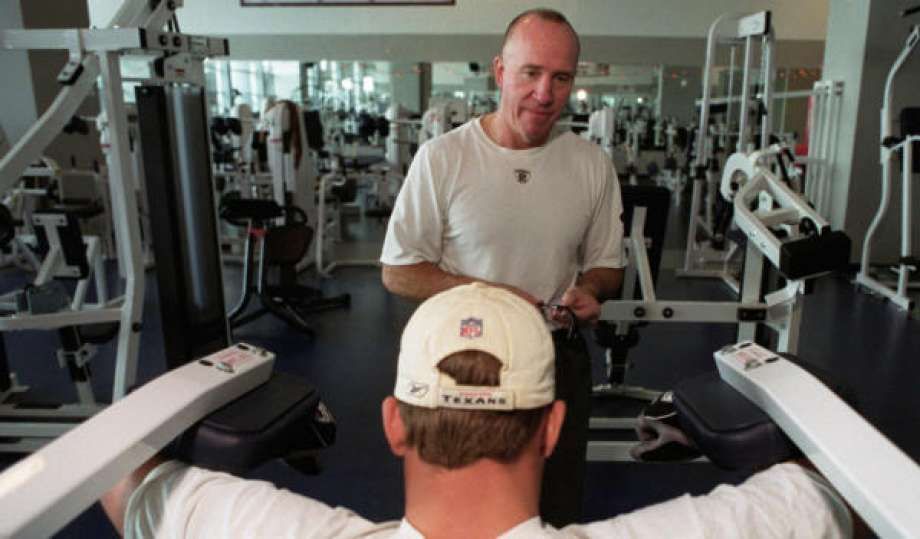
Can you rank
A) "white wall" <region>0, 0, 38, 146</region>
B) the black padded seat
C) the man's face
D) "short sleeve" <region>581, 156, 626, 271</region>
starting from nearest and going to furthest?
1. the man's face
2. "short sleeve" <region>581, 156, 626, 271</region>
3. the black padded seat
4. "white wall" <region>0, 0, 38, 146</region>

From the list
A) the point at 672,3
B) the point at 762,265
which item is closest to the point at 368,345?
the point at 762,265

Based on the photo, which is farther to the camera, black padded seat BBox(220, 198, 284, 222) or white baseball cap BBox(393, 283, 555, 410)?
black padded seat BBox(220, 198, 284, 222)

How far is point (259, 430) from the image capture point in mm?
931

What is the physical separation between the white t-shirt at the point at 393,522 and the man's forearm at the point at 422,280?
622 mm

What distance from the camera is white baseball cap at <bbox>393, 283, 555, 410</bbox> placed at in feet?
2.28

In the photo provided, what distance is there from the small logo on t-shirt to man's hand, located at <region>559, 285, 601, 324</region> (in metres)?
0.25

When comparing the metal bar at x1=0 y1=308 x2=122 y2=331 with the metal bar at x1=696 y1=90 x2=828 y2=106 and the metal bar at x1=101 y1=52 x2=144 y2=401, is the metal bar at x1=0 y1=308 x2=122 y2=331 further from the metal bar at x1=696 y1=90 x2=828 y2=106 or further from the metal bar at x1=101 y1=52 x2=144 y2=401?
the metal bar at x1=696 y1=90 x2=828 y2=106

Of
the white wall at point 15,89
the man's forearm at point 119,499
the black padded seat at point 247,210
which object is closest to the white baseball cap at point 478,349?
the man's forearm at point 119,499

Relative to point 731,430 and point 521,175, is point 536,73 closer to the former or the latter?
point 521,175

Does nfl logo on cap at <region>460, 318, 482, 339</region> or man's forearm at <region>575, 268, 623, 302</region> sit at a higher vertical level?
nfl logo on cap at <region>460, 318, 482, 339</region>

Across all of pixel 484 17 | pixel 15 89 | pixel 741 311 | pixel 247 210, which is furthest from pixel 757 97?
pixel 15 89

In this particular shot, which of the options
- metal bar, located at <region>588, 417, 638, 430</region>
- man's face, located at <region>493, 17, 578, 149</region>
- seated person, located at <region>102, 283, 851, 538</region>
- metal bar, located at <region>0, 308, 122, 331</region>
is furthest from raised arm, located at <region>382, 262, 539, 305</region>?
metal bar, located at <region>0, 308, 122, 331</region>

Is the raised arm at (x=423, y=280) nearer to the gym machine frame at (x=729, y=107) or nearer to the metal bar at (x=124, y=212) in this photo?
the metal bar at (x=124, y=212)

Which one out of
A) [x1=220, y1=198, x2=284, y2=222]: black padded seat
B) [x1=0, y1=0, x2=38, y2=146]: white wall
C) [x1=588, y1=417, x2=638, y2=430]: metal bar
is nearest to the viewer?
[x1=588, y1=417, x2=638, y2=430]: metal bar
